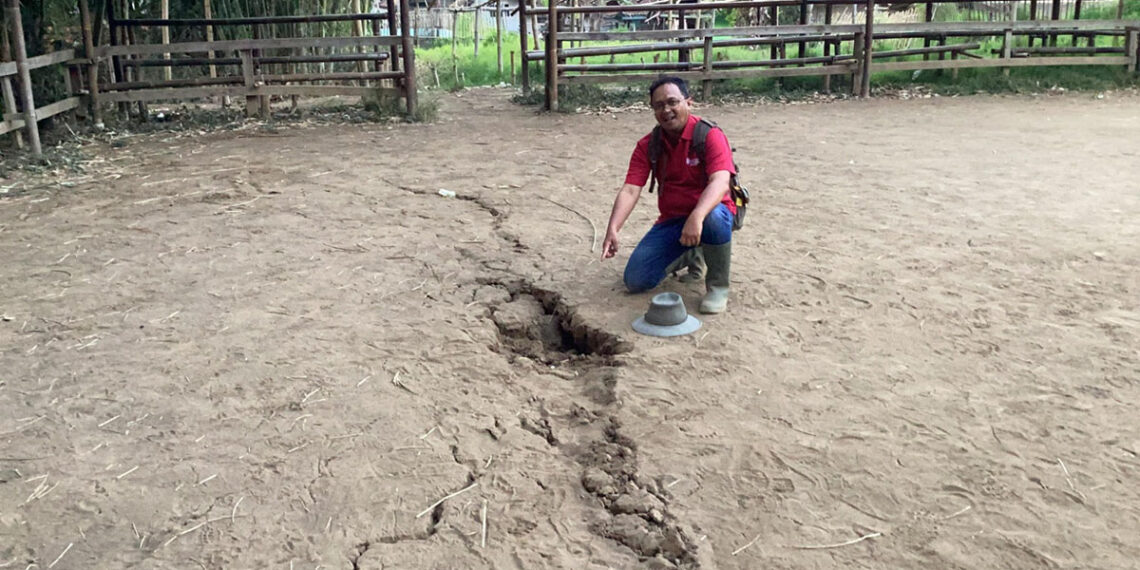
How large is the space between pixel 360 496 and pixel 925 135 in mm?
7632

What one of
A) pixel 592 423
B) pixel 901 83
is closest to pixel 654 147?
pixel 592 423

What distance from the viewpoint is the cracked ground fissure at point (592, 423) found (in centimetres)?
250

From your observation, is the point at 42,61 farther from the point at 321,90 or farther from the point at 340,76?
the point at 340,76

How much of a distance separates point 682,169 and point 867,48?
29.2ft

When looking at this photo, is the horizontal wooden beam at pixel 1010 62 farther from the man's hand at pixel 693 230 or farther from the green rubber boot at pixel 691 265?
the man's hand at pixel 693 230

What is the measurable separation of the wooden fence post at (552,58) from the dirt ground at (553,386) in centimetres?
479

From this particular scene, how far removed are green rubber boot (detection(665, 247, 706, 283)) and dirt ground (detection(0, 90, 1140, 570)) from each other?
0.72 feet

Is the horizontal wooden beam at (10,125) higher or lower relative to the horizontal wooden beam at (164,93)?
lower

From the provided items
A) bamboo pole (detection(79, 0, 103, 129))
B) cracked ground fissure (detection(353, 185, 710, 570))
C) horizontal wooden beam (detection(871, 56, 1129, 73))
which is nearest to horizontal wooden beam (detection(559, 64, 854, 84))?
horizontal wooden beam (detection(871, 56, 1129, 73))

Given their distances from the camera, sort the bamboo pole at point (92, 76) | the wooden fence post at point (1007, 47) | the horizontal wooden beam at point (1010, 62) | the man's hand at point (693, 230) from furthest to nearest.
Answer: the wooden fence post at point (1007, 47), the horizontal wooden beam at point (1010, 62), the bamboo pole at point (92, 76), the man's hand at point (693, 230)

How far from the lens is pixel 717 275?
411cm

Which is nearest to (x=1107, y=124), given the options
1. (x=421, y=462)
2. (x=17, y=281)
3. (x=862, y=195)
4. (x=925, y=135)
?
(x=925, y=135)

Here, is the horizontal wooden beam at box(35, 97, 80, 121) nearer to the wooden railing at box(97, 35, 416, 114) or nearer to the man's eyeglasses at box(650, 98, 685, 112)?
the wooden railing at box(97, 35, 416, 114)

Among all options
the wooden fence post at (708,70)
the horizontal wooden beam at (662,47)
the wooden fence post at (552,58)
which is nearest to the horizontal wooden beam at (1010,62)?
the horizontal wooden beam at (662,47)
